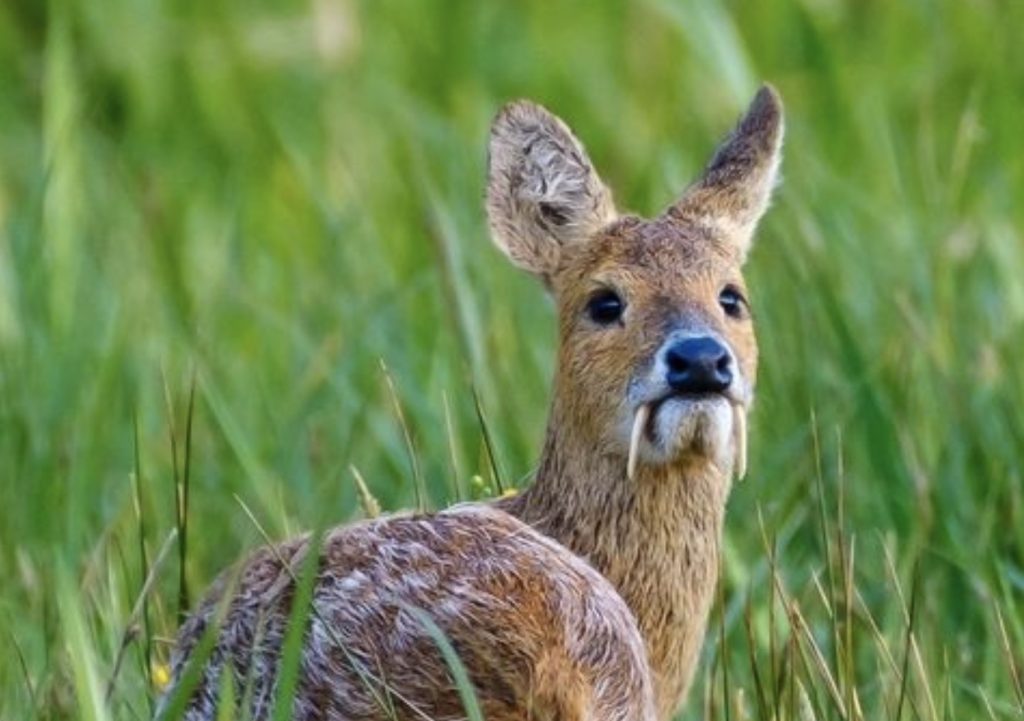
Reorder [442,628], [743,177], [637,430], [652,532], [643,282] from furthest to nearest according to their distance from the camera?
[743,177], [643,282], [652,532], [637,430], [442,628]

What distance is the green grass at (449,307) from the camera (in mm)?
5961

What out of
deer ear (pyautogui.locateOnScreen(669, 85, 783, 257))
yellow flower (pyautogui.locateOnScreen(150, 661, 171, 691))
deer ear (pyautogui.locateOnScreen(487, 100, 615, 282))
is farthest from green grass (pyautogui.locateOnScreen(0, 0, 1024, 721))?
deer ear (pyautogui.locateOnScreen(669, 85, 783, 257))

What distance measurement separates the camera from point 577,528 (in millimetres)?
→ 5523

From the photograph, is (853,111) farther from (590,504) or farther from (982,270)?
(590,504)

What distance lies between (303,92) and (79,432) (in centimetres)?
372

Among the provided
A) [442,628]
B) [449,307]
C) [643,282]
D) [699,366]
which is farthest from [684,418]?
[449,307]

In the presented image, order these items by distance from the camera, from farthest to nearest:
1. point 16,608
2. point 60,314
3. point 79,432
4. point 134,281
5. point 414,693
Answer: point 134,281
point 60,314
point 79,432
point 16,608
point 414,693

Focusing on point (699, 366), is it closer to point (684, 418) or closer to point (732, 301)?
point (684, 418)

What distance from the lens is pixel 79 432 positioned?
6934 mm

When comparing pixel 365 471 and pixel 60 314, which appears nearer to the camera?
pixel 365 471

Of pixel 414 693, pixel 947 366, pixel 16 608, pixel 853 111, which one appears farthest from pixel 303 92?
pixel 414 693

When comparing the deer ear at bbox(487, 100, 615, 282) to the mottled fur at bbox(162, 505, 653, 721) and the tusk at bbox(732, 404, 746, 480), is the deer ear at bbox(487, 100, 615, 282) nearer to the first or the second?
the tusk at bbox(732, 404, 746, 480)

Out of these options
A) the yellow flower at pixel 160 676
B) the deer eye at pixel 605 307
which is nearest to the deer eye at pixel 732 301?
the deer eye at pixel 605 307

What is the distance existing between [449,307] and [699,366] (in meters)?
2.02
